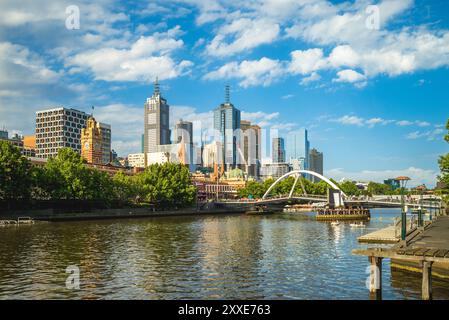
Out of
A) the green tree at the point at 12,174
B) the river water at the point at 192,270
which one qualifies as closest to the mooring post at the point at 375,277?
the river water at the point at 192,270

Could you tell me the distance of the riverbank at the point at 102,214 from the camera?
8338cm

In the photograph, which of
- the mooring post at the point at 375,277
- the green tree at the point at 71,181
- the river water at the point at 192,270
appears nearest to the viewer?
the mooring post at the point at 375,277

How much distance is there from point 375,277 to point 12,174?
73.3 metres

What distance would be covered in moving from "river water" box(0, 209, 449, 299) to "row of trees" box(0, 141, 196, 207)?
32.8m

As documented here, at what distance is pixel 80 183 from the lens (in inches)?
3708

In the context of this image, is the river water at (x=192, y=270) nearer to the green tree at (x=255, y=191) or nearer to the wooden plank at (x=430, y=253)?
the wooden plank at (x=430, y=253)

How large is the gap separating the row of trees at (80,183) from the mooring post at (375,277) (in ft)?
234

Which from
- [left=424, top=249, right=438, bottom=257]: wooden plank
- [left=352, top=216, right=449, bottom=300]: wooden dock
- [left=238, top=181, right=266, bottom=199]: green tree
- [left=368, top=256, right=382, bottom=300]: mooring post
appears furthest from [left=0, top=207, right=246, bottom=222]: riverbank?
[left=424, top=249, right=438, bottom=257]: wooden plank

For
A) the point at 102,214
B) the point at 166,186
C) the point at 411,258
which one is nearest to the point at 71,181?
the point at 102,214

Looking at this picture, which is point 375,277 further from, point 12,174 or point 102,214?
point 102,214
